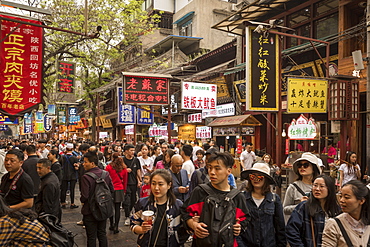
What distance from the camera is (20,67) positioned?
6.98 metres

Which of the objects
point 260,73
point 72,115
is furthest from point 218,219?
point 72,115

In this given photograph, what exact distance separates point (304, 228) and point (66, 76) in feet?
45.2

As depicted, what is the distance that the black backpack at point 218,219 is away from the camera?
3.05 metres

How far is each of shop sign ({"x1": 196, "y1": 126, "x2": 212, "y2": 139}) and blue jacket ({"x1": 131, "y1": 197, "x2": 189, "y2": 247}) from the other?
16420 mm

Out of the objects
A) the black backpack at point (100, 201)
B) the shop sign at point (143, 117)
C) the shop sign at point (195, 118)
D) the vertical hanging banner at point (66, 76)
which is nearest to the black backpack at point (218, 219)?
the black backpack at point (100, 201)

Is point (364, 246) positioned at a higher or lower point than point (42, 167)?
lower

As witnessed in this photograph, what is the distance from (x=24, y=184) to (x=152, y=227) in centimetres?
237

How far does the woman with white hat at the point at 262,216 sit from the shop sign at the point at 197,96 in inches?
462

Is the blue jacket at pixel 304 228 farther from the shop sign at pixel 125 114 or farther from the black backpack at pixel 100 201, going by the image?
the shop sign at pixel 125 114

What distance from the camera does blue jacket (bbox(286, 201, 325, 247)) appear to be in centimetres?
349

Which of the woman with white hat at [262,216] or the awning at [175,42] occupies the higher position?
the awning at [175,42]

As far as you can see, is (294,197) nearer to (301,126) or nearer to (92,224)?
(92,224)

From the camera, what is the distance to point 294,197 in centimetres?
416

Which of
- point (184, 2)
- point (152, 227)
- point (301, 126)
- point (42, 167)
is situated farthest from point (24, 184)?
point (184, 2)
